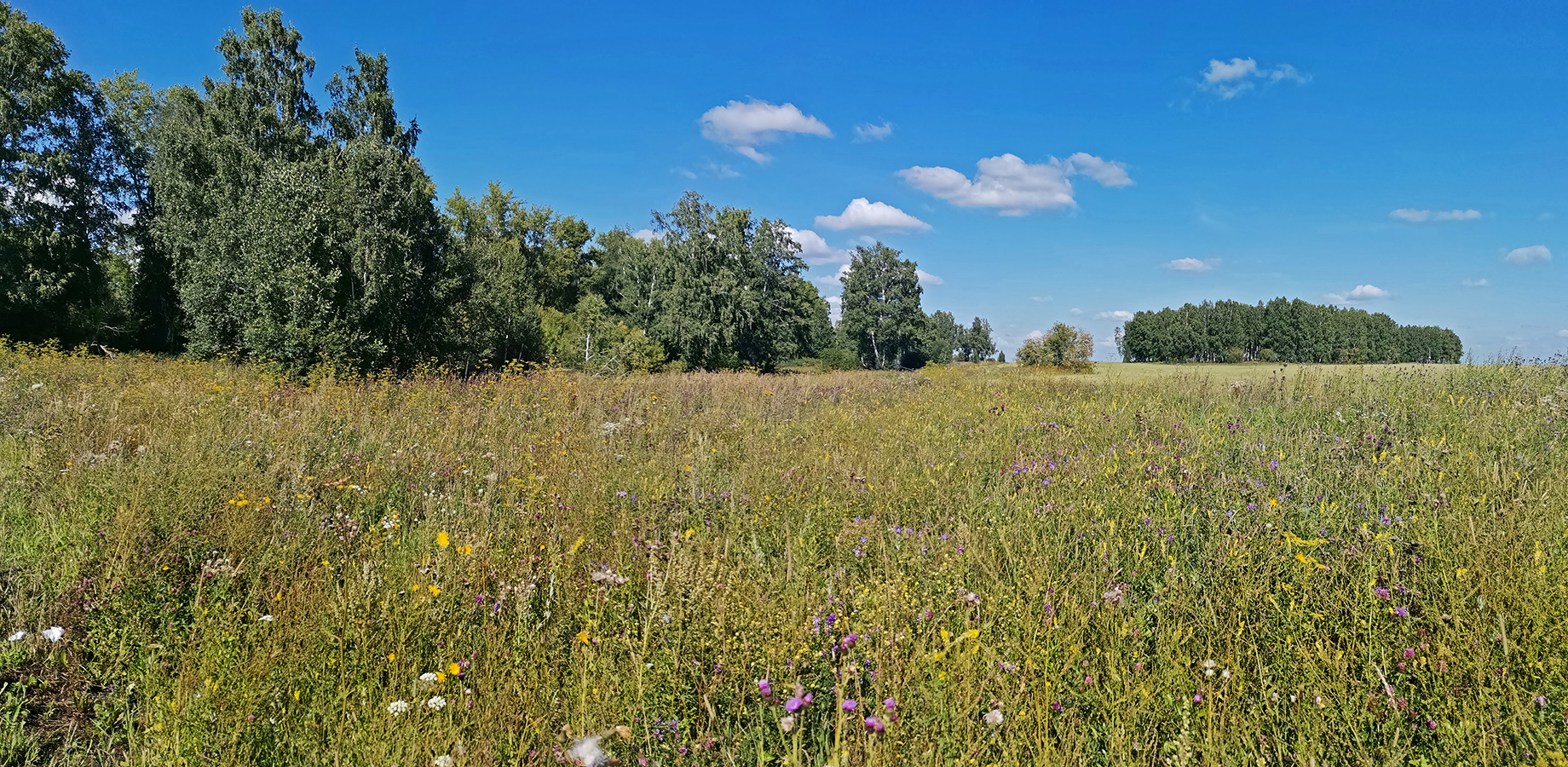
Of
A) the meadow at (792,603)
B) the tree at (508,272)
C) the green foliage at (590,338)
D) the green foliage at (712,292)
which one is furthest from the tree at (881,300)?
the meadow at (792,603)

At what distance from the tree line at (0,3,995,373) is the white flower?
51.5ft

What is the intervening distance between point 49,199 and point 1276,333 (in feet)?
344

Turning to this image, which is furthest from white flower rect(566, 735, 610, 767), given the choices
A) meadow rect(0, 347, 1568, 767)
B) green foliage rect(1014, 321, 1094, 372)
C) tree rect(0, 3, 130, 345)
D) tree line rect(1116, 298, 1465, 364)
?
tree line rect(1116, 298, 1465, 364)

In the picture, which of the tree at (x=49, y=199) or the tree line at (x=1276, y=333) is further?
the tree line at (x=1276, y=333)

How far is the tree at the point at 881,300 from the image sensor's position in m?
64.0

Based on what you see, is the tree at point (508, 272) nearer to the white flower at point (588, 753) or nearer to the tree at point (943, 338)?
the white flower at point (588, 753)

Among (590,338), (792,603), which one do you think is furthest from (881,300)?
(792,603)

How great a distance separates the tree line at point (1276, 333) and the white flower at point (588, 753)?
84545 millimetres

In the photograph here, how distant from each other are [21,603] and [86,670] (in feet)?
2.04

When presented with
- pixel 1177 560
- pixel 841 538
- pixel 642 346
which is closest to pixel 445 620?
pixel 841 538

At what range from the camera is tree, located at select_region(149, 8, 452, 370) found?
16156 mm

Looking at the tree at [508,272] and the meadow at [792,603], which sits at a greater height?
the tree at [508,272]

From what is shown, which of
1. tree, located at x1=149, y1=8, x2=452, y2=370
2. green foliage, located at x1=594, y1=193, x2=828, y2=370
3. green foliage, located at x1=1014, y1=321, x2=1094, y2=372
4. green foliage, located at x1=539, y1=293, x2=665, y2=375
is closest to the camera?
tree, located at x1=149, y1=8, x2=452, y2=370

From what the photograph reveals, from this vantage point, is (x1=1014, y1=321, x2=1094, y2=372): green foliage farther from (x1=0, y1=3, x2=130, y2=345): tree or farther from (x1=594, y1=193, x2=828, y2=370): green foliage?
(x1=0, y1=3, x2=130, y2=345): tree
